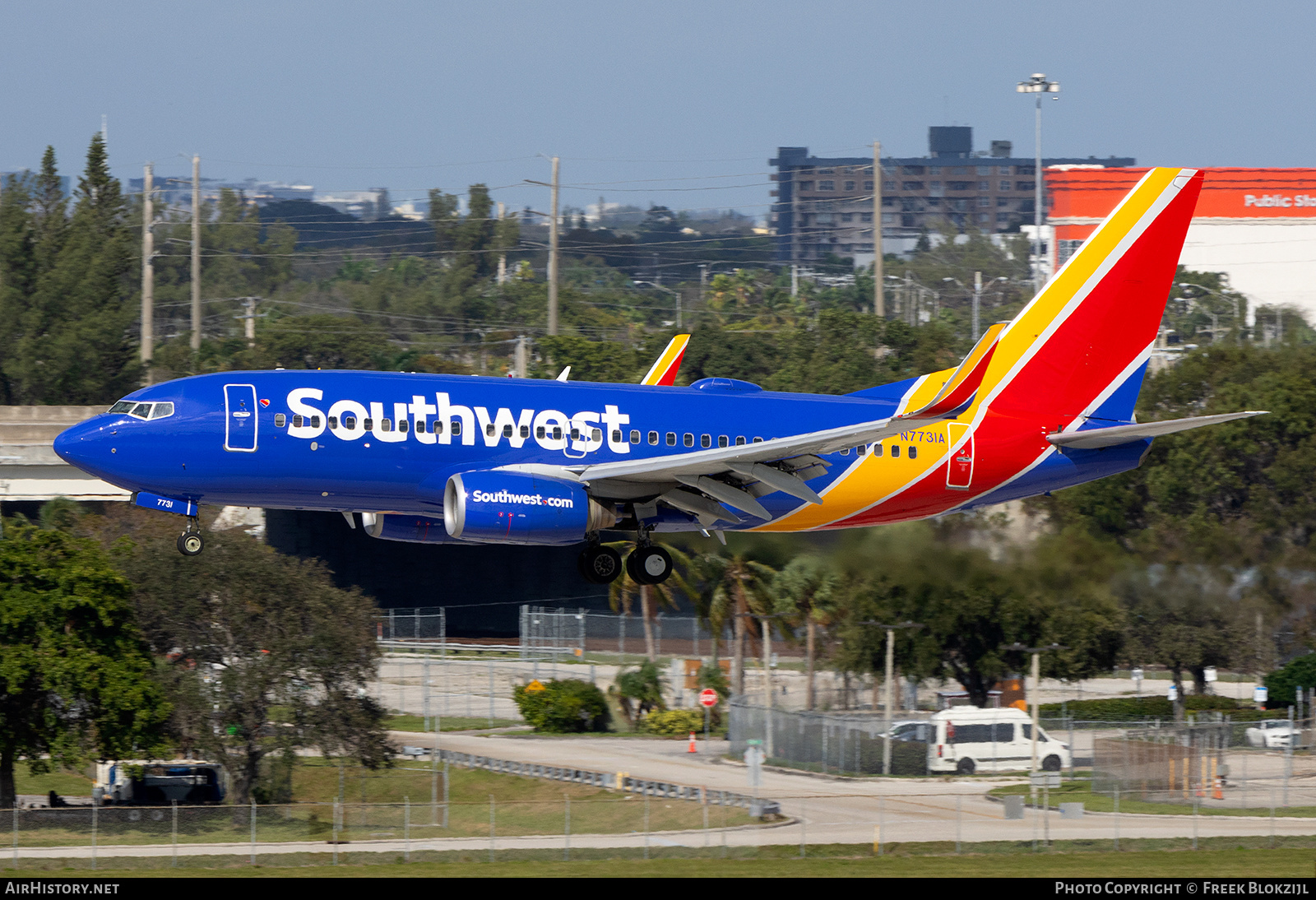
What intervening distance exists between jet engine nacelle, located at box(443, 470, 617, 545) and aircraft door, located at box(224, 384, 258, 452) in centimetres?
450

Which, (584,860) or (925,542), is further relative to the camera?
(925,542)

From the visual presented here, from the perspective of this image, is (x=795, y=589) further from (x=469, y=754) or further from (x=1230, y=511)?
(x=1230, y=511)

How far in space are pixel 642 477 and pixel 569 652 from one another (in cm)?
4415

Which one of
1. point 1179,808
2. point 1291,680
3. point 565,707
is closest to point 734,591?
point 565,707

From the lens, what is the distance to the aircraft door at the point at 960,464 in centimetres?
4053

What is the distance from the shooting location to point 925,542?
46.5m

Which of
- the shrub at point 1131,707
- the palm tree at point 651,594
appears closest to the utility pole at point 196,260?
the palm tree at point 651,594

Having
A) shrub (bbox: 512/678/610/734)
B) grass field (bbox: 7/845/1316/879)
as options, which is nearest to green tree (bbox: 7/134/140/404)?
shrub (bbox: 512/678/610/734)

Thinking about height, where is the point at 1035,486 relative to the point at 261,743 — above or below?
above

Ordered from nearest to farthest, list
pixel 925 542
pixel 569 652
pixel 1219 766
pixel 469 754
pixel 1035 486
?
pixel 1035 486, pixel 925 542, pixel 1219 766, pixel 469 754, pixel 569 652

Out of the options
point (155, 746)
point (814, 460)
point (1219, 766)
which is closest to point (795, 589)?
→ point (1219, 766)

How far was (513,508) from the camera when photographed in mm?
35281

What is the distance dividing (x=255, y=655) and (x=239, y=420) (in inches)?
1113

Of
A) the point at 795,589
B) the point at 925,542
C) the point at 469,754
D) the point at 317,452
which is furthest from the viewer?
the point at 795,589
